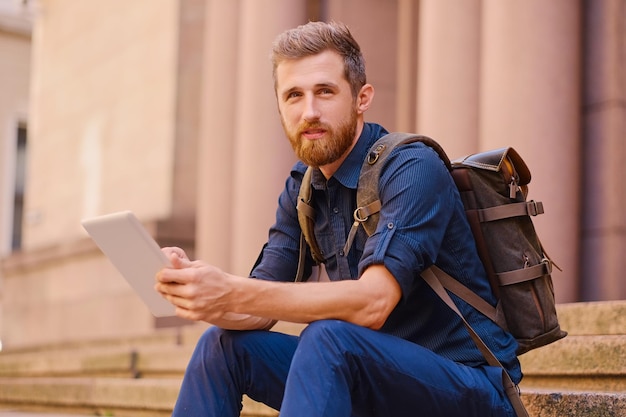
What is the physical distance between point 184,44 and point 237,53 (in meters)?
1.74

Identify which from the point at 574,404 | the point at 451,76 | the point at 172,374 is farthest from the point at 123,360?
the point at 574,404

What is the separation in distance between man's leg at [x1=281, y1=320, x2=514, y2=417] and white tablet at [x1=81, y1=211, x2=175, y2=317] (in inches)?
21.8

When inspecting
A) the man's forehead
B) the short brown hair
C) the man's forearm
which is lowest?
the man's forearm

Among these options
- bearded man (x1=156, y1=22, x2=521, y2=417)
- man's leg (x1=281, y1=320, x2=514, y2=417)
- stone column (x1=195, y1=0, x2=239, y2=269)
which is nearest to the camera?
man's leg (x1=281, y1=320, x2=514, y2=417)

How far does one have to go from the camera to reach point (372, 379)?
291cm

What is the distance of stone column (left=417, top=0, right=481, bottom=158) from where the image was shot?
692 centimetres

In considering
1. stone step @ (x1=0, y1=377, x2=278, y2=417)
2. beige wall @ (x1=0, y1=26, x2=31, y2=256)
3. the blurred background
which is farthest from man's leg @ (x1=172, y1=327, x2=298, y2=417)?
beige wall @ (x1=0, y1=26, x2=31, y2=256)

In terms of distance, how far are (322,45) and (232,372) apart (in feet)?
3.87

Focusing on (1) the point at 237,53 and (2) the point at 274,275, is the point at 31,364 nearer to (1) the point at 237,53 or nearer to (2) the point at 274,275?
(1) the point at 237,53

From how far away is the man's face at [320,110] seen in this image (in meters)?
3.38

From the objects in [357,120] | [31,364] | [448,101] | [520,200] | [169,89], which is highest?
[169,89]

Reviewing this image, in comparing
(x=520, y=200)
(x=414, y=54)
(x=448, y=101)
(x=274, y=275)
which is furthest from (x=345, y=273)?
(x=414, y=54)

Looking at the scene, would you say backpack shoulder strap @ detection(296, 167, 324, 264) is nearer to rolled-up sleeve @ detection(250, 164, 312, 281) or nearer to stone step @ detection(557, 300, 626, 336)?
Answer: rolled-up sleeve @ detection(250, 164, 312, 281)

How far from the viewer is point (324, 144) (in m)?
3.37
